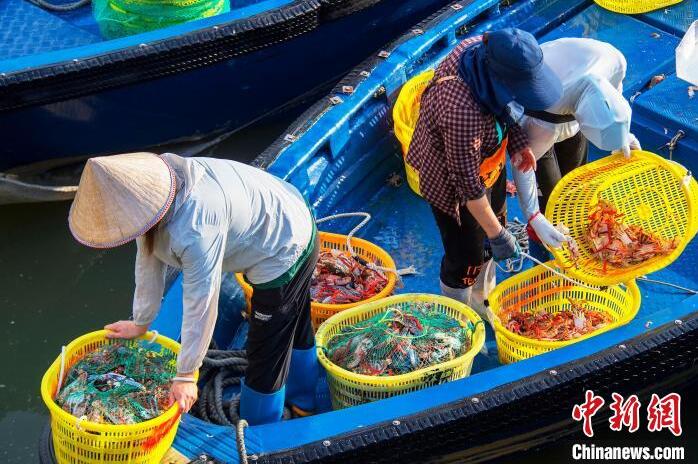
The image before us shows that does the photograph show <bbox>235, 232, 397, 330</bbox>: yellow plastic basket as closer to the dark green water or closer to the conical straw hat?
the conical straw hat

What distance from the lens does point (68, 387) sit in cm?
331

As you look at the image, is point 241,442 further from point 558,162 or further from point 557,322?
point 558,162

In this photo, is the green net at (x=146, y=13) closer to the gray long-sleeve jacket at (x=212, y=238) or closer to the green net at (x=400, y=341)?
the green net at (x=400, y=341)

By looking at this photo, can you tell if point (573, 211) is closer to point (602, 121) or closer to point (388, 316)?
point (602, 121)

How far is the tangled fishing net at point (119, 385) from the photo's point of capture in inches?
127

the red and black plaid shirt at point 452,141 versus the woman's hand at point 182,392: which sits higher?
the red and black plaid shirt at point 452,141

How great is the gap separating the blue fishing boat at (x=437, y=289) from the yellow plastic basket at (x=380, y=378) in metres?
0.08

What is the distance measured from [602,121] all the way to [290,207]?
1.26 m

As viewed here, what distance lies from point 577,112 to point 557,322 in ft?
2.99

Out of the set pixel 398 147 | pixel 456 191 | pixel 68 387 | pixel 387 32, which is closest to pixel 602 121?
pixel 456 191

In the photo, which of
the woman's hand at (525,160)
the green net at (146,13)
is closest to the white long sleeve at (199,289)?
the woman's hand at (525,160)

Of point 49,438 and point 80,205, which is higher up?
point 80,205

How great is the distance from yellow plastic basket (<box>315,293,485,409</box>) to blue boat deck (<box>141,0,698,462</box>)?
90 mm

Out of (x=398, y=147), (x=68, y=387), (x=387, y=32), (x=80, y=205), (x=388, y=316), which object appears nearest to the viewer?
(x=80, y=205)
